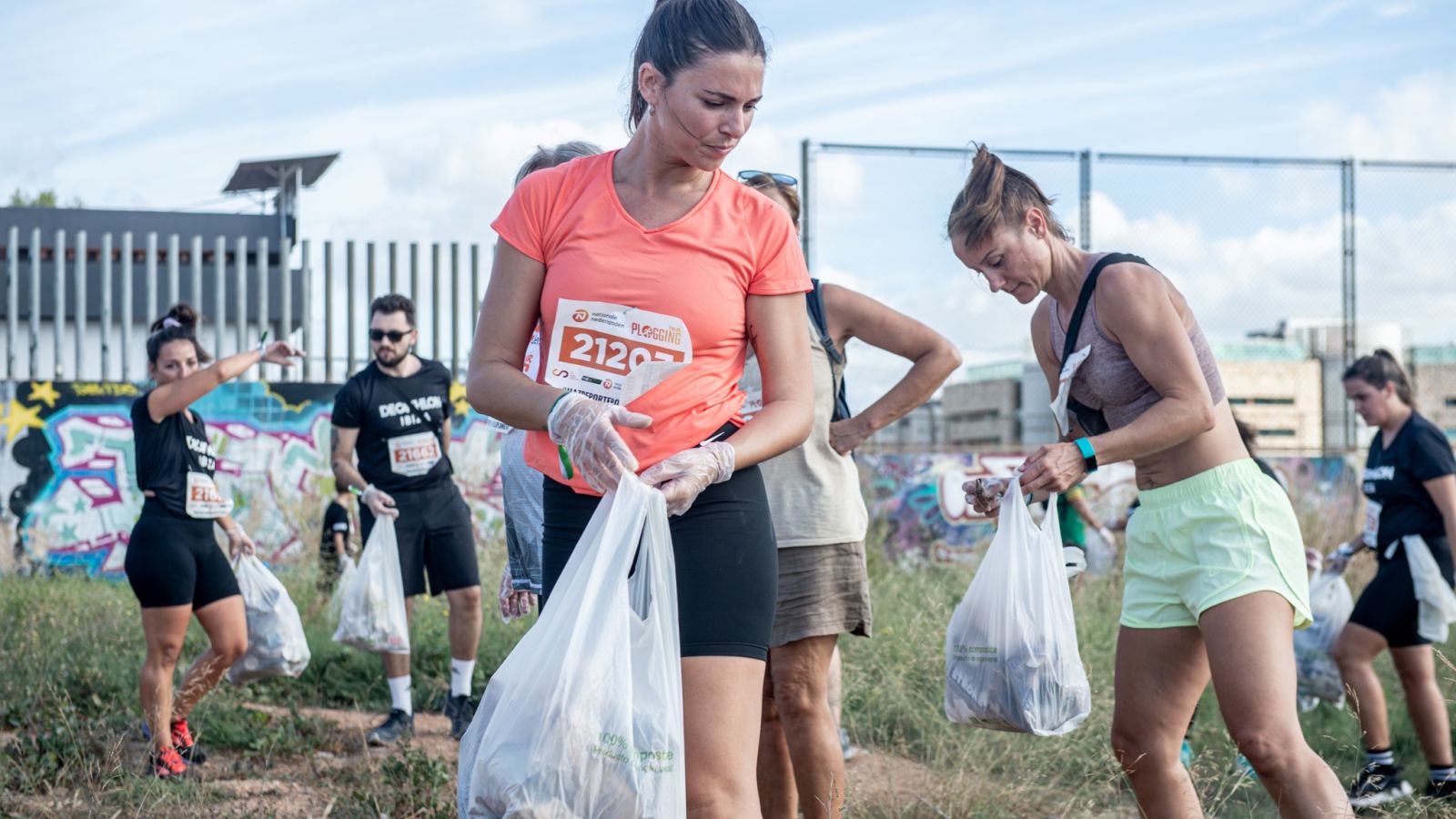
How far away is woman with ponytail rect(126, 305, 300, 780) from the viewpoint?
5152mm

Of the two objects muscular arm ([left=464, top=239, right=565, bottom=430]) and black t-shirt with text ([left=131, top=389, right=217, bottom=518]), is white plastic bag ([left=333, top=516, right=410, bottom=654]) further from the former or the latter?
muscular arm ([left=464, top=239, right=565, bottom=430])

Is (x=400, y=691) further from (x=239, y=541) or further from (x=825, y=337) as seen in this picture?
(x=825, y=337)

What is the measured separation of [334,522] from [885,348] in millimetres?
6521

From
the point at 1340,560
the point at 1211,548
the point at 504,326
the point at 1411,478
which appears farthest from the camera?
the point at 1340,560

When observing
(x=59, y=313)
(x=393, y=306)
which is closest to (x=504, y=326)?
(x=393, y=306)

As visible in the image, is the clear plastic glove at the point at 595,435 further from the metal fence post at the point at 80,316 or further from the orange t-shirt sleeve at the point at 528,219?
the metal fence post at the point at 80,316

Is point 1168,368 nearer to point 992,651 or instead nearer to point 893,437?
point 992,651

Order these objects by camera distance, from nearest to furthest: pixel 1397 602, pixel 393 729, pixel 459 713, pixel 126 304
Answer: pixel 1397 602
pixel 393 729
pixel 459 713
pixel 126 304

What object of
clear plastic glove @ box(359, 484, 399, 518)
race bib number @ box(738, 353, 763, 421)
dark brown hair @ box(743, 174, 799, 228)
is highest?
dark brown hair @ box(743, 174, 799, 228)

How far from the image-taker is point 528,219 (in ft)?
8.21

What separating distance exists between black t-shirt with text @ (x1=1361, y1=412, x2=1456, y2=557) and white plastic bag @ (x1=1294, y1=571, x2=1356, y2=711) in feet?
1.20

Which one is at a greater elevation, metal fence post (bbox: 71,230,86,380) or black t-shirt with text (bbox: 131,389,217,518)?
metal fence post (bbox: 71,230,86,380)

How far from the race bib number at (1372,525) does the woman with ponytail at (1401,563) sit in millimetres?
35

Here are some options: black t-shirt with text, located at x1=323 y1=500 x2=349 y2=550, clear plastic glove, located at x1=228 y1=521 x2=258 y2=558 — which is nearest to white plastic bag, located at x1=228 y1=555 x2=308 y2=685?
clear plastic glove, located at x1=228 y1=521 x2=258 y2=558
